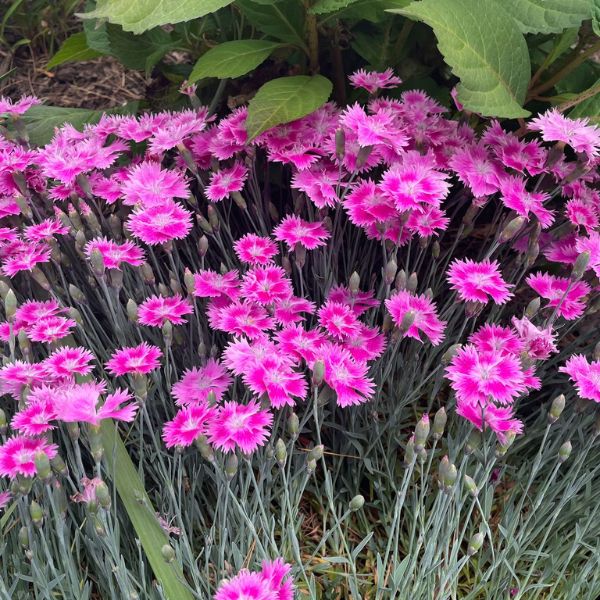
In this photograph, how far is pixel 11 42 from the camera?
278cm

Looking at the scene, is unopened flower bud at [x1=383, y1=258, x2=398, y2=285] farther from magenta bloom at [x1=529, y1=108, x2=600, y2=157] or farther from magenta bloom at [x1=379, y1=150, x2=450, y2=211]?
magenta bloom at [x1=529, y1=108, x2=600, y2=157]

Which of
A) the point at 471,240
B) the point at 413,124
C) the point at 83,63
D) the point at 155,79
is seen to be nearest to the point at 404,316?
the point at 413,124

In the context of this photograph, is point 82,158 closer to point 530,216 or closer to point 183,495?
point 183,495

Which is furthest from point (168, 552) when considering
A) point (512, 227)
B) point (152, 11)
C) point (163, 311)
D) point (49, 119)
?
point (49, 119)

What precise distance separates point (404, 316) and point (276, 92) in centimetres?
56

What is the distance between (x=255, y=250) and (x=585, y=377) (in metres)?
0.60

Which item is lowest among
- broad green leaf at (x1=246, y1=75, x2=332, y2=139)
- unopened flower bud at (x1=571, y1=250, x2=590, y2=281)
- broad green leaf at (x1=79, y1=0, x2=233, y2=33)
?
unopened flower bud at (x1=571, y1=250, x2=590, y2=281)

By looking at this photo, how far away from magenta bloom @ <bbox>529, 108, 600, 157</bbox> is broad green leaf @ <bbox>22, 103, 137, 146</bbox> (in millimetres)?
1101

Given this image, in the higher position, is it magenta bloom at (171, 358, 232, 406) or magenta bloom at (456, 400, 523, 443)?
magenta bloom at (456, 400, 523, 443)

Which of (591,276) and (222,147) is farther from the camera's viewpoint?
(222,147)

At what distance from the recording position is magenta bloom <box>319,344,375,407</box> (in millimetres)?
1037

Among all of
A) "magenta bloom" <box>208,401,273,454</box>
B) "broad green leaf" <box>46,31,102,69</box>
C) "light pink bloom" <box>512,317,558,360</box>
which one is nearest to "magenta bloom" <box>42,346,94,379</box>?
"magenta bloom" <box>208,401,273,454</box>

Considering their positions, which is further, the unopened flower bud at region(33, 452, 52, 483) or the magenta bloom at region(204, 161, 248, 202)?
the magenta bloom at region(204, 161, 248, 202)

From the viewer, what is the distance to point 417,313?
1.15m
